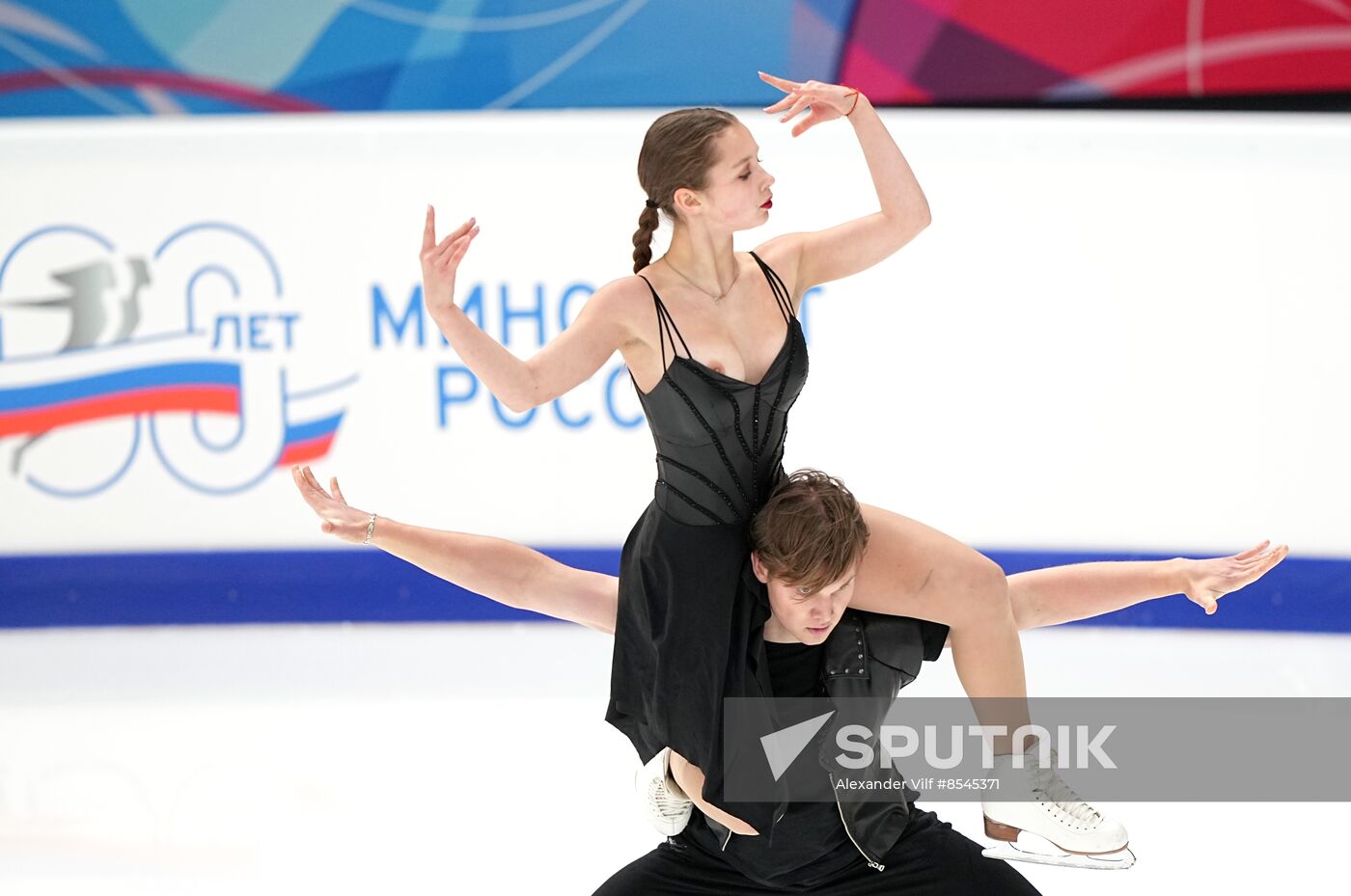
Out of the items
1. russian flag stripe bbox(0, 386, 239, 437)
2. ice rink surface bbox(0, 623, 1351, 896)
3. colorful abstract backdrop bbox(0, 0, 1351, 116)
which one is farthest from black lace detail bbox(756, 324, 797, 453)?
russian flag stripe bbox(0, 386, 239, 437)

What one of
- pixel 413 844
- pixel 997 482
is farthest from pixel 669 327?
pixel 997 482

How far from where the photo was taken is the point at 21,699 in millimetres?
5027

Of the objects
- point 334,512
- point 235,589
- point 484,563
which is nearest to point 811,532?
point 484,563

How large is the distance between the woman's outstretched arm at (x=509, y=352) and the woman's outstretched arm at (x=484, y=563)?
35 cm

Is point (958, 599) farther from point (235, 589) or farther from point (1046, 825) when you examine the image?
point (235, 589)

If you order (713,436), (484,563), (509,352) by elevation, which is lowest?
(484,563)

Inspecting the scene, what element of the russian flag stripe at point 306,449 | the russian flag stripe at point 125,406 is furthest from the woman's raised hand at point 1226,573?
the russian flag stripe at point 125,406

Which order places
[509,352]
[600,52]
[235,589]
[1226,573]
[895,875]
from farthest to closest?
[235,589], [600,52], [1226,573], [509,352], [895,875]

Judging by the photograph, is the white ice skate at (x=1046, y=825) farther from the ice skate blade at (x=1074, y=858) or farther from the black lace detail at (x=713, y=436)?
the black lace detail at (x=713, y=436)

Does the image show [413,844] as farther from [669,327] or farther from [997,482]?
[997,482]

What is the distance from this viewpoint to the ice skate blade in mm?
2766

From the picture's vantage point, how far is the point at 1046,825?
278 centimetres

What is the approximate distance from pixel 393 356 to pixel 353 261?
38 cm

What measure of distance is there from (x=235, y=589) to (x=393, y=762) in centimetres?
170
